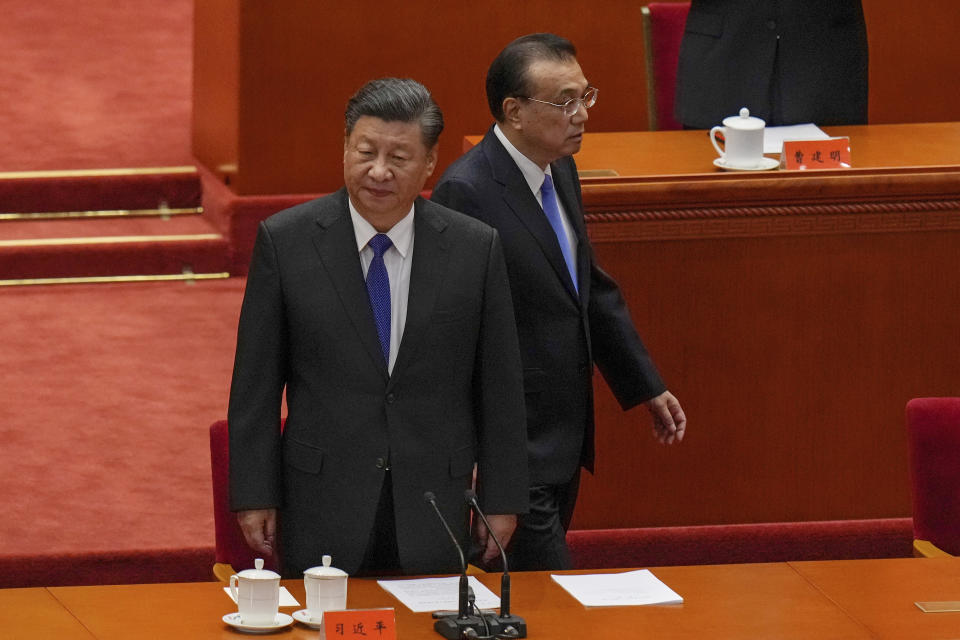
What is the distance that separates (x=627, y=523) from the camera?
13.5 ft

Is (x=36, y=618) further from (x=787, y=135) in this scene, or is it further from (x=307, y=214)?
(x=787, y=135)

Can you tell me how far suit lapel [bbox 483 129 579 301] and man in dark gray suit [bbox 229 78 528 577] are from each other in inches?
13.2

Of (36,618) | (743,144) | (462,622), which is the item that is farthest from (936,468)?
(36,618)

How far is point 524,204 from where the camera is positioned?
3324 millimetres

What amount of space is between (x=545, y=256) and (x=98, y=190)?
286 cm

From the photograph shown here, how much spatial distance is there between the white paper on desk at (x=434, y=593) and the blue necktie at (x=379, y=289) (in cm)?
36

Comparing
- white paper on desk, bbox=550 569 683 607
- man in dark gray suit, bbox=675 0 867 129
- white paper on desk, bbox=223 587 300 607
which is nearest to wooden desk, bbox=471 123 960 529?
man in dark gray suit, bbox=675 0 867 129

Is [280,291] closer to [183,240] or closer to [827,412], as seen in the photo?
[827,412]

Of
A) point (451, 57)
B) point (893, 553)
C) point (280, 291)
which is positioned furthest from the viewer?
point (451, 57)

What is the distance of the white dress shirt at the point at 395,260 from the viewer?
9.55 feet

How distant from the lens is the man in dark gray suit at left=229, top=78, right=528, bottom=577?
2.87m

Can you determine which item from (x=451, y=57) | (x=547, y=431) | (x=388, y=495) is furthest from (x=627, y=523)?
(x=451, y=57)

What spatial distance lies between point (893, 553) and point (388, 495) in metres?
1.65

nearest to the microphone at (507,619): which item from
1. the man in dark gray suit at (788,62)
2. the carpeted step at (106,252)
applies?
the man in dark gray suit at (788,62)
